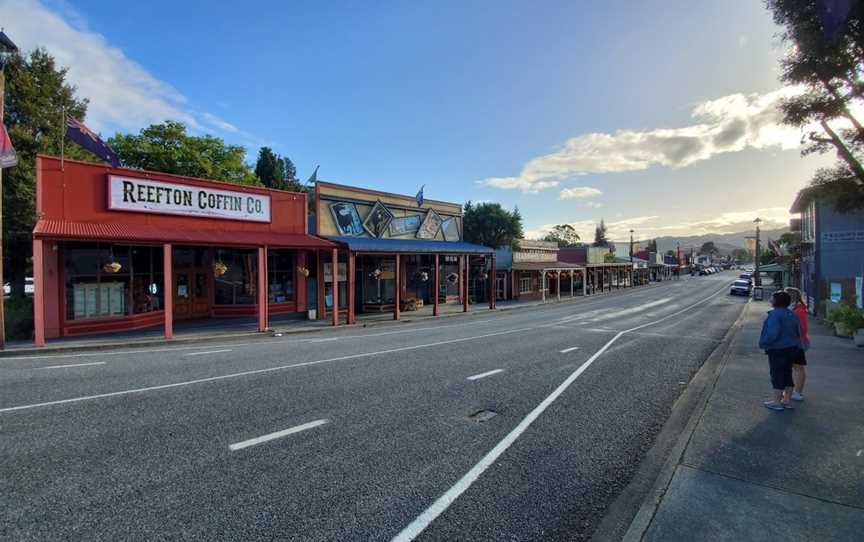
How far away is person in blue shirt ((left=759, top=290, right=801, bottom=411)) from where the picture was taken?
630 cm

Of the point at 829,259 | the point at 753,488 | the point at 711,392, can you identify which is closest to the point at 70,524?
the point at 753,488

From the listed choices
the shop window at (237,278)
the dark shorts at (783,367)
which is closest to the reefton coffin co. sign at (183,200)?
the shop window at (237,278)

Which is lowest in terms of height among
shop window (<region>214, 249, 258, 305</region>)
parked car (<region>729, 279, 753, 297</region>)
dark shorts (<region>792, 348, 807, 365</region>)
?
parked car (<region>729, 279, 753, 297</region>)

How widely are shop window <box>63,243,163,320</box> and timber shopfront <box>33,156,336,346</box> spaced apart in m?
0.03

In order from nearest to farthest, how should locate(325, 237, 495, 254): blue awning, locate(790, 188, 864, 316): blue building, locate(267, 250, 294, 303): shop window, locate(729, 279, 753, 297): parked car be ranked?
locate(790, 188, 864, 316): blue building < locate(325, 237, 495, 254): blue awning < locate(267, 250, 294, 303): shop window < locate(729, 279, 753, 297): parked car

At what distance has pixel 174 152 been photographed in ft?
117

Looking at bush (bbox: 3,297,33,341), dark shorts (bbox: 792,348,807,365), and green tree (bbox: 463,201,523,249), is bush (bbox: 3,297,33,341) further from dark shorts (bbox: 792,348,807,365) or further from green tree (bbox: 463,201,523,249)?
green tree (bbox: 463,201,523,249)

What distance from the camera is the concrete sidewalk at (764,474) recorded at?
343cm

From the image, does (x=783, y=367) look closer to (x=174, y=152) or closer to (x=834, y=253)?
(x=834, y=253)

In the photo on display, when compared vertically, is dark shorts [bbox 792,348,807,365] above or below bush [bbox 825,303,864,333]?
above

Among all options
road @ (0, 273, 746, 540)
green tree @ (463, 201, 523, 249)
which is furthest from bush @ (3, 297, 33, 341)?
green tree @ (463, 201, 523, 249)

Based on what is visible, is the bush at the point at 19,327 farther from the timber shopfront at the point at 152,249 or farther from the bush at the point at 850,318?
the bush at the point at 850,318

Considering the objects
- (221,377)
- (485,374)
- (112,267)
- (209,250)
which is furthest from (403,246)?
(221,377)

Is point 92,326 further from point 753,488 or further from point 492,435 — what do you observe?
point 753,488
